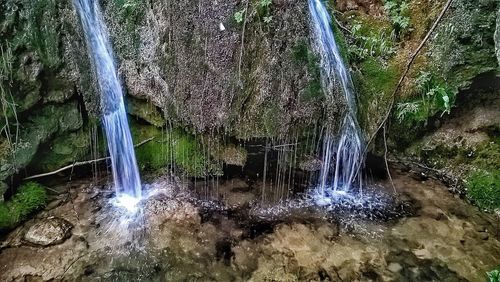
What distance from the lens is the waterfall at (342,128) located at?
17.8 feet

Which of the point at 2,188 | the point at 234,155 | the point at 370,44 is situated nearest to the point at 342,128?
the point at 370,44

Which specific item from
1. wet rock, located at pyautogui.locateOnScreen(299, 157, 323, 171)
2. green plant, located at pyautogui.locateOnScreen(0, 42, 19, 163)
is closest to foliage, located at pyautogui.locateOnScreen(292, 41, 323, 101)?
wet rock, located at pyautogui.locateOnScreen(299, 157, 323, 171)

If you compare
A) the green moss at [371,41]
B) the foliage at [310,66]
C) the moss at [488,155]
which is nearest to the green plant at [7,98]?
the foliage at [310,66]

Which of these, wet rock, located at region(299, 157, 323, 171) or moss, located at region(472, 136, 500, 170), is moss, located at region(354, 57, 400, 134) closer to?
wet rock, located at region(299, 157, 323, 171)

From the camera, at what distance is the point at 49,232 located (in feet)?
16.7

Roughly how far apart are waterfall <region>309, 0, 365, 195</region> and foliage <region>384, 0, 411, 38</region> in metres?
0.97

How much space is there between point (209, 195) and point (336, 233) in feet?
6.51

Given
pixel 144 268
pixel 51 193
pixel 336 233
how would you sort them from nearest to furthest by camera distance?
pixel 144 268, pixel 336 233, pixel 51 193

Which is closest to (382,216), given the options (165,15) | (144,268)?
(144,268)

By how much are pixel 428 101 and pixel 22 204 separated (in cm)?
611

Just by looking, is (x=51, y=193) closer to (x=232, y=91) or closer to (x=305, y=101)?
(x=232, y=91)

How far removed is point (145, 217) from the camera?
543cm

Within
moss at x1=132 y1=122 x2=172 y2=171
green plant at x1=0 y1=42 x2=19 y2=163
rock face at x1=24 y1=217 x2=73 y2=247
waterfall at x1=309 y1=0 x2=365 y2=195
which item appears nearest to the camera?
green plant at x1=0 y1=42 x2=19 y2=163

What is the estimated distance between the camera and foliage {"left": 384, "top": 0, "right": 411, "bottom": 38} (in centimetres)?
574
